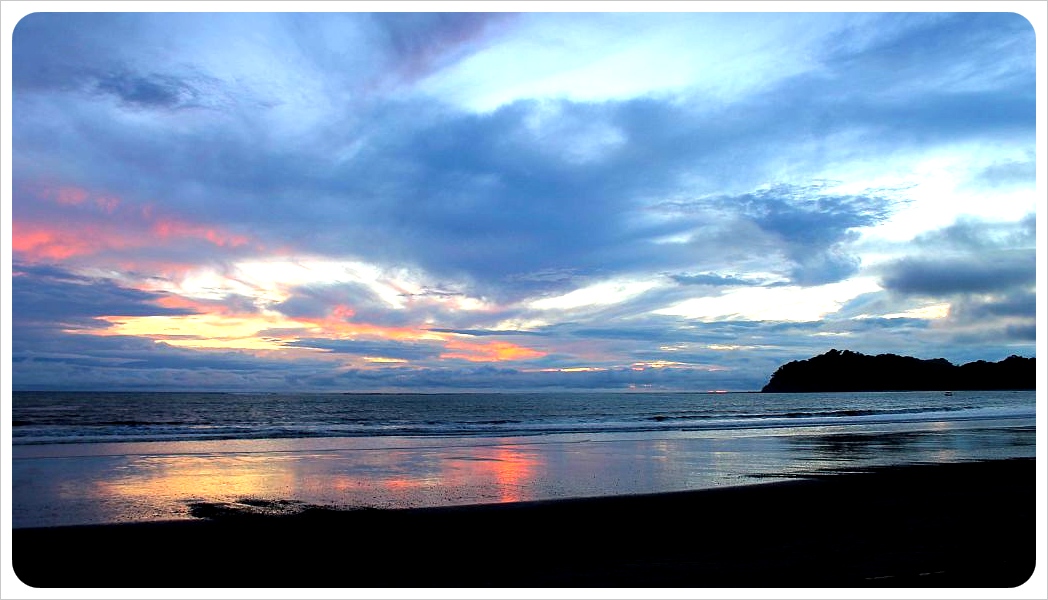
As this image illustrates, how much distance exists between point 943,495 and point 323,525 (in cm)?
1194

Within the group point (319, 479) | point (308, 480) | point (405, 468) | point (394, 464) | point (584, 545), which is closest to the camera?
point (584, 545)

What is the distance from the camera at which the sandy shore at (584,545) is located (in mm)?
8352

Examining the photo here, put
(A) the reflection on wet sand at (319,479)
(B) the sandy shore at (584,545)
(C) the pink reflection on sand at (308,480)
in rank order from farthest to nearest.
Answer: (A) the reflection on wet sand at (319,479) → (C) the pink reflection on sand at (308,480) → (B) the sandy shore at (584,545)

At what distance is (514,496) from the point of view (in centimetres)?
1484

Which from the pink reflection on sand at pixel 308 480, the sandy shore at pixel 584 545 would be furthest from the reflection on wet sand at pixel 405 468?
the sandy shore at pixel 584 545

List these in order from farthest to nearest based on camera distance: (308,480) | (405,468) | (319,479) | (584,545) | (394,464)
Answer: (394,464), (405,468), (319,479), (308,480), (584,545)

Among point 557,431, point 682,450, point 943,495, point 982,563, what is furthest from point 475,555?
point 557,431

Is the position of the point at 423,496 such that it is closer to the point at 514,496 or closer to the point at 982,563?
the point at 514,496

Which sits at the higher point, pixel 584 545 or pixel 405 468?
pixel 584 545

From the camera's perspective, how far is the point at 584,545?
10.1 meters

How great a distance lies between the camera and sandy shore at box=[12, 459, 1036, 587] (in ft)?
27.4

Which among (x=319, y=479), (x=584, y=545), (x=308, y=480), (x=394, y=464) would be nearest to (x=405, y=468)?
(x=394, y=464)

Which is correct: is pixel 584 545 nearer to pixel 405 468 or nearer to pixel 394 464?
pixel 405 468

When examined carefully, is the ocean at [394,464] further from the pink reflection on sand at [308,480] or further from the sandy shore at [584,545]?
the sandy shore at [584,545]
